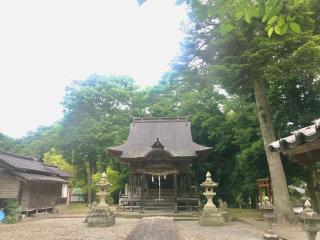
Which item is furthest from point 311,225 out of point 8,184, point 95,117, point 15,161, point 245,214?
point 95,117

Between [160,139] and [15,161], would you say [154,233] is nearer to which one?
[160,139]

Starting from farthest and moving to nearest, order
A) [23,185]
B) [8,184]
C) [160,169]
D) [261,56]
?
1. [160,169]
2. [23,185]
3. [8,184]
4. [261,56]

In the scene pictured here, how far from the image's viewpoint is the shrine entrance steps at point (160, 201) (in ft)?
65.4

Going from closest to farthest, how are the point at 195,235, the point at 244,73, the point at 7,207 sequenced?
the point at 195,235
the point at 244,73
the point at 7,207

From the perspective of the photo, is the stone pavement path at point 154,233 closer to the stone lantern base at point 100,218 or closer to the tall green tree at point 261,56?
the stone lantern base at point 100,218

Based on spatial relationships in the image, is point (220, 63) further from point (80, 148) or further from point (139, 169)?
point (80, 148)

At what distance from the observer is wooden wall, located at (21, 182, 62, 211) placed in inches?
773

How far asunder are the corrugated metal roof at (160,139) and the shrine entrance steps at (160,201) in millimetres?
3055

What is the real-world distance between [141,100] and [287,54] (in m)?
21.1

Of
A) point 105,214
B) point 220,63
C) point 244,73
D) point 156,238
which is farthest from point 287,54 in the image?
point 105,214

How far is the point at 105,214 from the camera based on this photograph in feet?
47.6

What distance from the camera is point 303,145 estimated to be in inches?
131

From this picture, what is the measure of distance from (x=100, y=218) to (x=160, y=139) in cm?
1049

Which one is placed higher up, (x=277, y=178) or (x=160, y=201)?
(x=277, y=178)
